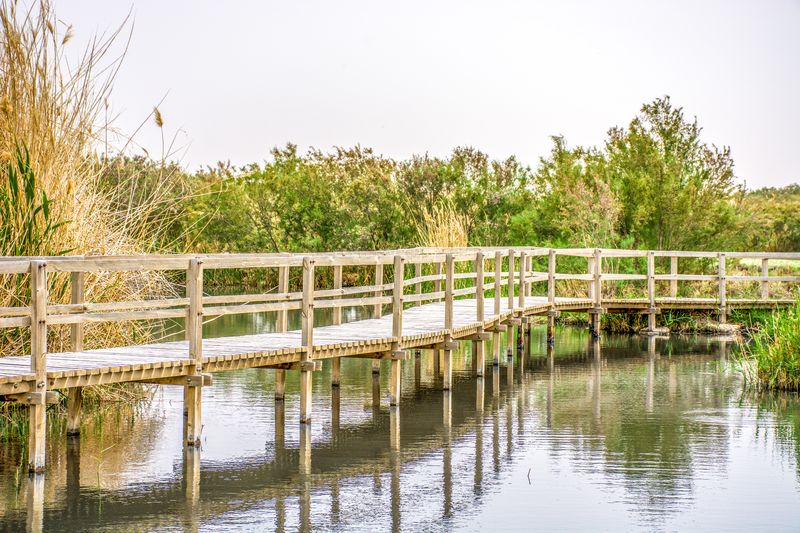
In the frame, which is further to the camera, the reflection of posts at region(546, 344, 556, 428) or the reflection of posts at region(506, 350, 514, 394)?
the reflection of posts at region(506, 350, 514, 394)

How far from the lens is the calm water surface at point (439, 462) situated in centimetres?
915

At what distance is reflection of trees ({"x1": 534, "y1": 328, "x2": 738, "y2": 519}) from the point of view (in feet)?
34.7

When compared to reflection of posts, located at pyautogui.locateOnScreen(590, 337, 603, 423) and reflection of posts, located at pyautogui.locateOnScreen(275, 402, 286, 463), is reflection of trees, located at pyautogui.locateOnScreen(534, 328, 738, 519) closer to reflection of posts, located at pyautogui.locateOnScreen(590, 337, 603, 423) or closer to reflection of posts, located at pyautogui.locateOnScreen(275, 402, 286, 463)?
reflection of posts, located at pyautogui.locateOnScreen(590, 337, 603, 423)

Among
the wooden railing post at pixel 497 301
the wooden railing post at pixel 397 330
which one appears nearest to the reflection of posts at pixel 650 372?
the wooden railing post at pixel 497 301

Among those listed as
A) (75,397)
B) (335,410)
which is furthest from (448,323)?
(75,397)

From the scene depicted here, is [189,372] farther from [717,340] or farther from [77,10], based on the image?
[77,10]

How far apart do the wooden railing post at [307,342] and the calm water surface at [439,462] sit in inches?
9.4

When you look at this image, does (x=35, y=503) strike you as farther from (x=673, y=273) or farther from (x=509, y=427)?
(x=673, y=273)

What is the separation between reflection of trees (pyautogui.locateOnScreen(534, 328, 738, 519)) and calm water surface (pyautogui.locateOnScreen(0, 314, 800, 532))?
0.03 metres

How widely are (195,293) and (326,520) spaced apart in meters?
3.03

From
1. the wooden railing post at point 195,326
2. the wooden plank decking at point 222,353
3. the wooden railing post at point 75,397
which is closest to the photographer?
the wooden plank decking at point 222,353

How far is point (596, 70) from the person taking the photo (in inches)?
1281

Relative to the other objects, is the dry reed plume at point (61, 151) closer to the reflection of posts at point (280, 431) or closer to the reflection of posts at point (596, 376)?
the reflection of posts at point (280, 431)

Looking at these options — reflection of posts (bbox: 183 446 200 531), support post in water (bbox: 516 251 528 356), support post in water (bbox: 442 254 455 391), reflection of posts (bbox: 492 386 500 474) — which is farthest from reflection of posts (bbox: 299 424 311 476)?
support post in water (bbox: 516 251 528 356)
